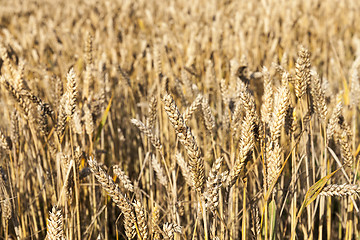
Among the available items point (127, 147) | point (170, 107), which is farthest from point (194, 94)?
point (170, 107)

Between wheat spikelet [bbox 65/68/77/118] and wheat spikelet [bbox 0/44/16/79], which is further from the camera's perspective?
wheat spikelet [bbox 0/44/16/79]

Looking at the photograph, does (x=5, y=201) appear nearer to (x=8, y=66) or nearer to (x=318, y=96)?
(x=8, y=66)

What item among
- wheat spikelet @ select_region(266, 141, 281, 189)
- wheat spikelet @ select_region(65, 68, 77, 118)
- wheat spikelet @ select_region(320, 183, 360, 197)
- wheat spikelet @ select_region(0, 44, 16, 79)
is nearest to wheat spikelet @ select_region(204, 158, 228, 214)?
wheat spikelet @ select_region(266, 141, 281, 189)

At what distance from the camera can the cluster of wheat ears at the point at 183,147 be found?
85 cm

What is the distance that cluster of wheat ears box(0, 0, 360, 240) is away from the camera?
848 millimetres

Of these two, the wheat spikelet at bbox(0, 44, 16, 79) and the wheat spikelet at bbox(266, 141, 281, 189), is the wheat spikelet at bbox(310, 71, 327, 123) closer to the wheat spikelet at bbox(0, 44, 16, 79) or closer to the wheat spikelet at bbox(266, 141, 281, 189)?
the wheat spikelet at bbox(266, 141, 281, 189)

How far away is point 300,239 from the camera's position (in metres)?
1.35

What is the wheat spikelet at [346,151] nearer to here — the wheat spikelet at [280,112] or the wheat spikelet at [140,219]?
the wheat spikelet at [280,112]

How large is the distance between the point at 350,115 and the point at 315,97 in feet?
2.40

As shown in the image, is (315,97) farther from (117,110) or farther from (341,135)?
(117,110)

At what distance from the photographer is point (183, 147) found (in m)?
1.58

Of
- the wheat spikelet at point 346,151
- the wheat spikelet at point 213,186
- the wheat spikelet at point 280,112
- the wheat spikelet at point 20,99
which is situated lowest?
the wheat spikelet at point 213,186

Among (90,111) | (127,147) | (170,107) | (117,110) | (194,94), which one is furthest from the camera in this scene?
(117,110)

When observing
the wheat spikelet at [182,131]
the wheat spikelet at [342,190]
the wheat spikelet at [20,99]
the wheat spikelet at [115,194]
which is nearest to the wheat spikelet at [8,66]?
the wheat spikelet at [20,99]
